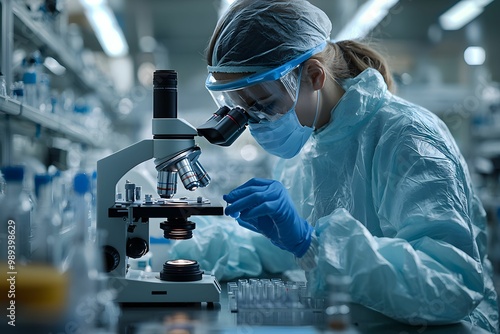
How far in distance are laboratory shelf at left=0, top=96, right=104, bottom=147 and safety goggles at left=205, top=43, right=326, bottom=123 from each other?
72cm

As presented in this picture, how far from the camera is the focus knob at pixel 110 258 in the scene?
146 cm

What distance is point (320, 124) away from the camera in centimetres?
194

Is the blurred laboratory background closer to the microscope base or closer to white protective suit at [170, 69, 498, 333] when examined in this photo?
the microscope base

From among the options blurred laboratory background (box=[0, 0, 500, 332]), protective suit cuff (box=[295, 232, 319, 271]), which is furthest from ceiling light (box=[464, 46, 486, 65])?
protective suit cuff (box=[295, 232, 319, 271])

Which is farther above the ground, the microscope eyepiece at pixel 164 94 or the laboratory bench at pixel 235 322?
the microscope eyepiece at pixel 164 94

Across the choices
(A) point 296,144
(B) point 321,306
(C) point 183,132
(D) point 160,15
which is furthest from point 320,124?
(D) point 160,15

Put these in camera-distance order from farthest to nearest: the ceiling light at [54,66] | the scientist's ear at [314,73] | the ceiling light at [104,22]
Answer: the ceiling light at [104,22], the ceiling light at [54,66], the scientist's ear at [314,73]

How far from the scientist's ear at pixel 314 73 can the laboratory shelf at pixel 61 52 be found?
124 centimetres

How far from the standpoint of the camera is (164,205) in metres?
1.48

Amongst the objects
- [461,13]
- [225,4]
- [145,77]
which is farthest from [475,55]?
[225,4]

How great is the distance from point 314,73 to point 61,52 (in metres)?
2.10

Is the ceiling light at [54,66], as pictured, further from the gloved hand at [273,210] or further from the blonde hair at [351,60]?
the gloved hand at [273,210]

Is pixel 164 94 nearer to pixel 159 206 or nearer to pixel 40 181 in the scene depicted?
pixel 159 206

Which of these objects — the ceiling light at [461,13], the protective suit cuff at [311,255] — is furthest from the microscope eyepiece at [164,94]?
the ceiling light at [461,13]
